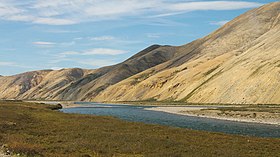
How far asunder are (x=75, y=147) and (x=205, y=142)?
13.7 m

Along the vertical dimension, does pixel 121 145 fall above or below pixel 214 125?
above

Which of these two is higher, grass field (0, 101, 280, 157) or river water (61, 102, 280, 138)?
grass field (0, 101, 280, 157)

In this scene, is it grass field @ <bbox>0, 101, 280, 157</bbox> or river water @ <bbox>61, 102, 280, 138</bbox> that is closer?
grass field @ <bbox>0, 101, 280, 157</bbox>

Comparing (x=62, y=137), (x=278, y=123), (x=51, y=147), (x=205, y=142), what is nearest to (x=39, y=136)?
(x=62, y=137)

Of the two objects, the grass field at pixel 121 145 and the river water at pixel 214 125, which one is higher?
the grass field at pixel 121 145

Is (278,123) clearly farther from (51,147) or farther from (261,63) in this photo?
(261,63)

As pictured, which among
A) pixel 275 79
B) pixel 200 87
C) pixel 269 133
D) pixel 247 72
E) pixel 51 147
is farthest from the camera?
pixel 200 87

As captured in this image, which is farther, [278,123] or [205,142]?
[278,123]

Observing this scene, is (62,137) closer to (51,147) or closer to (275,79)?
(51,147)

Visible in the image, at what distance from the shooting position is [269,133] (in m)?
51.2

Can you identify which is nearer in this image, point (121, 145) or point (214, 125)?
point (121, 145)

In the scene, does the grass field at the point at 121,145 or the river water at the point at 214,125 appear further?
the river water at the point at 214,125

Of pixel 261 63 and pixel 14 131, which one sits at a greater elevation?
pixel 261 63

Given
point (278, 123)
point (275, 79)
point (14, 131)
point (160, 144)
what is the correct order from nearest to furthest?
point (160, 144) < point (14, 131) < point (278, 123) < point (275, 79)
